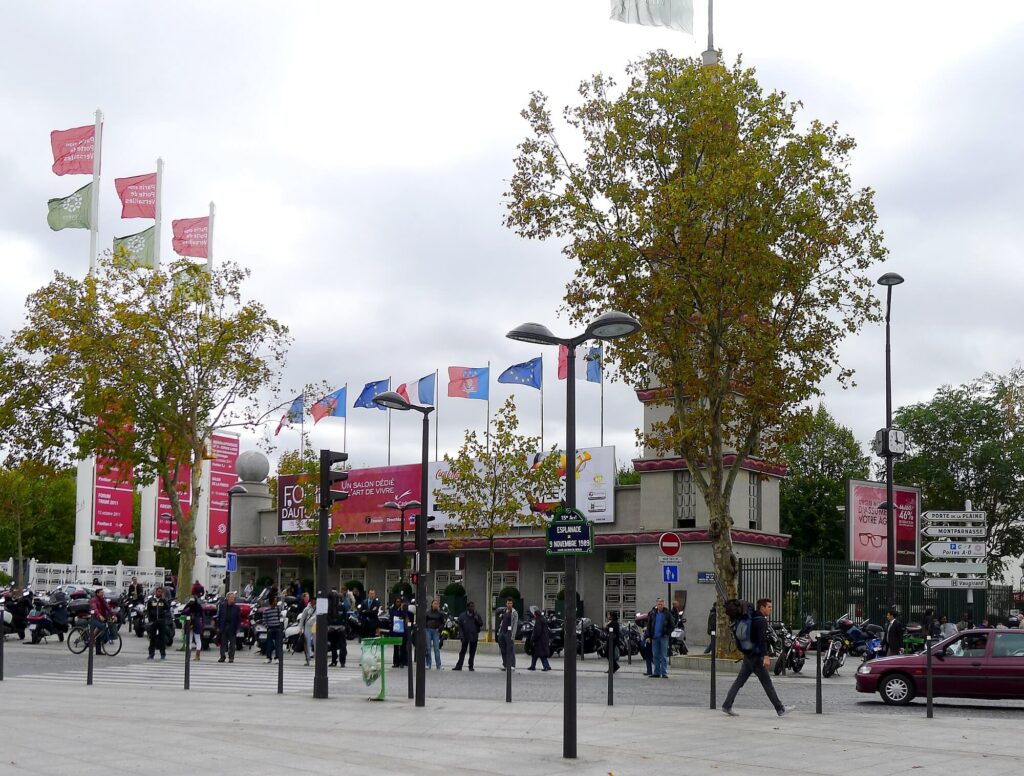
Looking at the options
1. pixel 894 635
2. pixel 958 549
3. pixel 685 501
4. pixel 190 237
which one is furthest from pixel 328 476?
pixel 190 237

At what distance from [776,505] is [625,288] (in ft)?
57.1

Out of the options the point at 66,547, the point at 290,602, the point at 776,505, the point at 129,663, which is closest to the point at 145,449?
the point at 290,602

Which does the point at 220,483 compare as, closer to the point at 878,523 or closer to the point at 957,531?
the point at 878,523

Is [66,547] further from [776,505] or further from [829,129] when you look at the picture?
[829,129]

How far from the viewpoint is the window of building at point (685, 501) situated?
137 feet

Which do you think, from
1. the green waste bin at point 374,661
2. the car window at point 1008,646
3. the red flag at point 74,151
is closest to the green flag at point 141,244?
the red flag at point 74,151

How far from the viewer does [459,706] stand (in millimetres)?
19250

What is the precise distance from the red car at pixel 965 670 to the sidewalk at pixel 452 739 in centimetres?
207

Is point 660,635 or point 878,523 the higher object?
point 878,523

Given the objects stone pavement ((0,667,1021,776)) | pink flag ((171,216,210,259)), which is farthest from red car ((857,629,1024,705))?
pink flag ((171,216,210,259))

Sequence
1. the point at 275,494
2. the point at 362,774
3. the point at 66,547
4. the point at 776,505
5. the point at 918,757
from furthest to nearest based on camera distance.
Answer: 1. the point at 66,547
2. the point at 275,494
3. the point at 776,505
4. the point at 918,757
5. the point at 362,774

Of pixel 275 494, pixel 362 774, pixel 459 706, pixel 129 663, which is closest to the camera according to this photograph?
pixel 362 774

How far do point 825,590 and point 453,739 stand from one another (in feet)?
85.4

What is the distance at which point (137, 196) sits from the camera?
5634 centimetres
